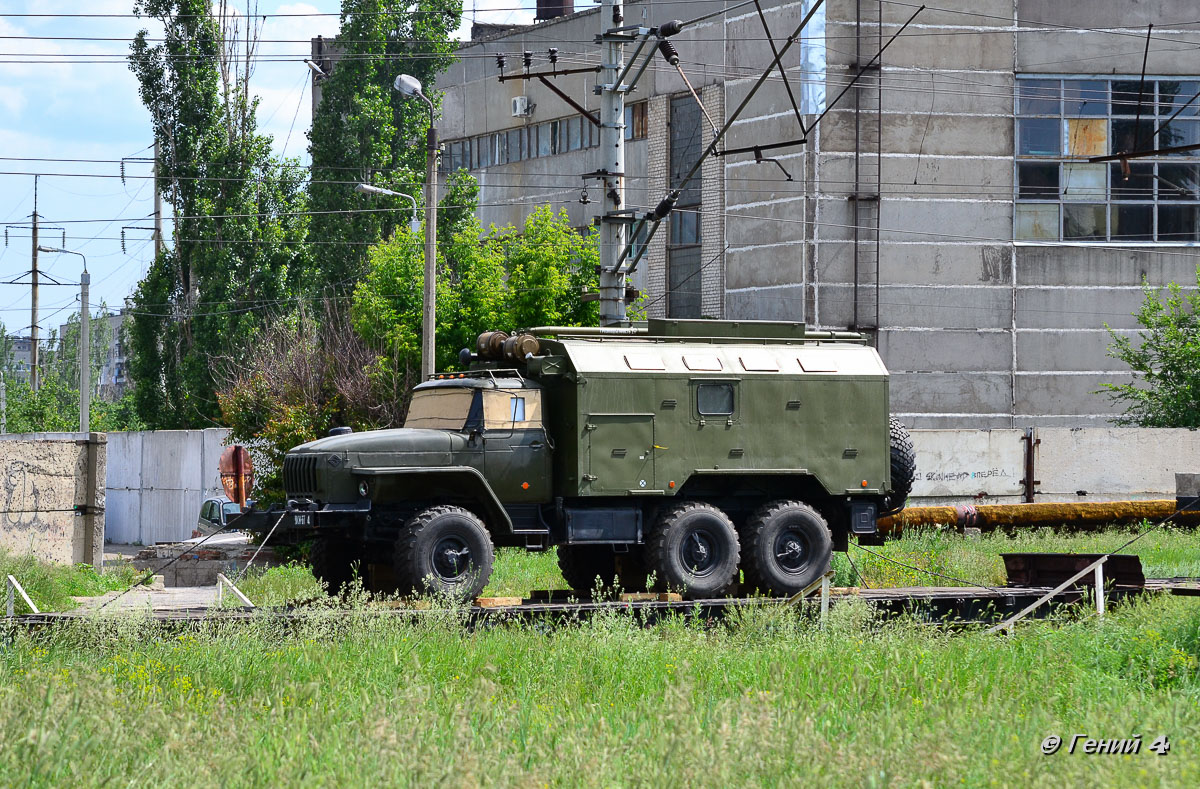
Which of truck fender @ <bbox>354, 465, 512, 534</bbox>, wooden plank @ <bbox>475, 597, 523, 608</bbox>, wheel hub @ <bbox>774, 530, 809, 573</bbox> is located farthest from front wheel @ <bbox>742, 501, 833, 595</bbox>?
truck fender @ <bbox>354, 465, 512, 534</bbox>

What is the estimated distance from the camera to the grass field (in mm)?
6461

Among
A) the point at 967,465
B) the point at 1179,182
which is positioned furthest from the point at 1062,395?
the point at 967,465

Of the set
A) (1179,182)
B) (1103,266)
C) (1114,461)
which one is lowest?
(1114,461)

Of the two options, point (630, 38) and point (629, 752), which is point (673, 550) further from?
point (630, 38)

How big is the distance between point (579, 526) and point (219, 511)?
68.8ft

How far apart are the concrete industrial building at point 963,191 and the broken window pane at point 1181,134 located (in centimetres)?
7

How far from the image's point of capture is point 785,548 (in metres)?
15.1

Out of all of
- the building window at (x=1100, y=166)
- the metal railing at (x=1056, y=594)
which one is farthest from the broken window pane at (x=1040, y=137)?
the metal railing at (x=1056, y=594)

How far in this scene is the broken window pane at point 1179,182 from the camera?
44.8 m

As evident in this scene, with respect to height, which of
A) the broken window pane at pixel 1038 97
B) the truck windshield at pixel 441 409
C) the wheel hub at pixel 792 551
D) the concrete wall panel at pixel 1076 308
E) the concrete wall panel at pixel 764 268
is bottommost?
the wheel hub at pixel 792 551

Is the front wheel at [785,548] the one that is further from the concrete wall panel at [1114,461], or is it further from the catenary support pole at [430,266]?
the concrete wall panel at [1114,461]

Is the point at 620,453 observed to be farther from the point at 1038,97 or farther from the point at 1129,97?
the point at 1129,97

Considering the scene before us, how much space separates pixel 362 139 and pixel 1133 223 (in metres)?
25.2

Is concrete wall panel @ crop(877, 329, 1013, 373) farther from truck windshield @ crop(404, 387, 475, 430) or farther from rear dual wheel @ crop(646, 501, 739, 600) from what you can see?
truck windshield @ crop(404, 387, 475, 430)
